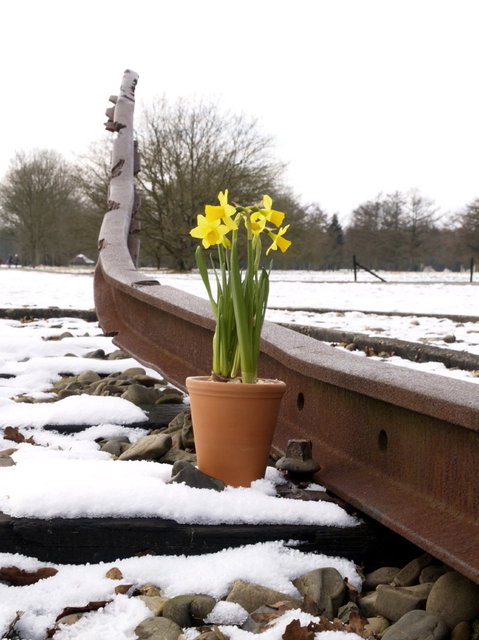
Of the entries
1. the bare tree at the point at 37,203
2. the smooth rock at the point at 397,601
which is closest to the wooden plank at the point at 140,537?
the smooth rock at the point at 397,601

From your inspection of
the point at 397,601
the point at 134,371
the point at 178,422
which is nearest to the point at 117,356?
the point at 134,371

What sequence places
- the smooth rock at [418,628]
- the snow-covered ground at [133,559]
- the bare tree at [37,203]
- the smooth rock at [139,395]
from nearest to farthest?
the smooth rock at [418,628] < the snow-covered ground at [133,559] < the smooth rock at [139,395] < the bare tree at [37,203]

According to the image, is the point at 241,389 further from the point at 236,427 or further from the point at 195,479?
the point at 195,479

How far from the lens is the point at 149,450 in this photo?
2.52 meters

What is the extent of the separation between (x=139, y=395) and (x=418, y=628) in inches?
85.6

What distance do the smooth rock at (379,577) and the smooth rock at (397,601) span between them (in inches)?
5.5

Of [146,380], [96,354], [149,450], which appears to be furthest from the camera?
[96,354]

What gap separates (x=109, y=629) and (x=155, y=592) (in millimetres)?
174

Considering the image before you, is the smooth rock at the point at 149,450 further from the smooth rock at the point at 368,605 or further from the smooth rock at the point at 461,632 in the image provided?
the smooth rock at the point at 461,632

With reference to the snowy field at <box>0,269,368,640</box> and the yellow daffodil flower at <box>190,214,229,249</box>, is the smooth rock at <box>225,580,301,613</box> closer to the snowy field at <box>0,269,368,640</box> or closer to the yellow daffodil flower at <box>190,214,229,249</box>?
the snowy field at <box>0,269,368,640</box>

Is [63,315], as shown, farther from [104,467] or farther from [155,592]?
[155,592]

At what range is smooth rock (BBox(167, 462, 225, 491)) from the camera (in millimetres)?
2070

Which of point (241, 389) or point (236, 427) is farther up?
point (241, 389)

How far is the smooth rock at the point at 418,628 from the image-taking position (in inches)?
59.7
